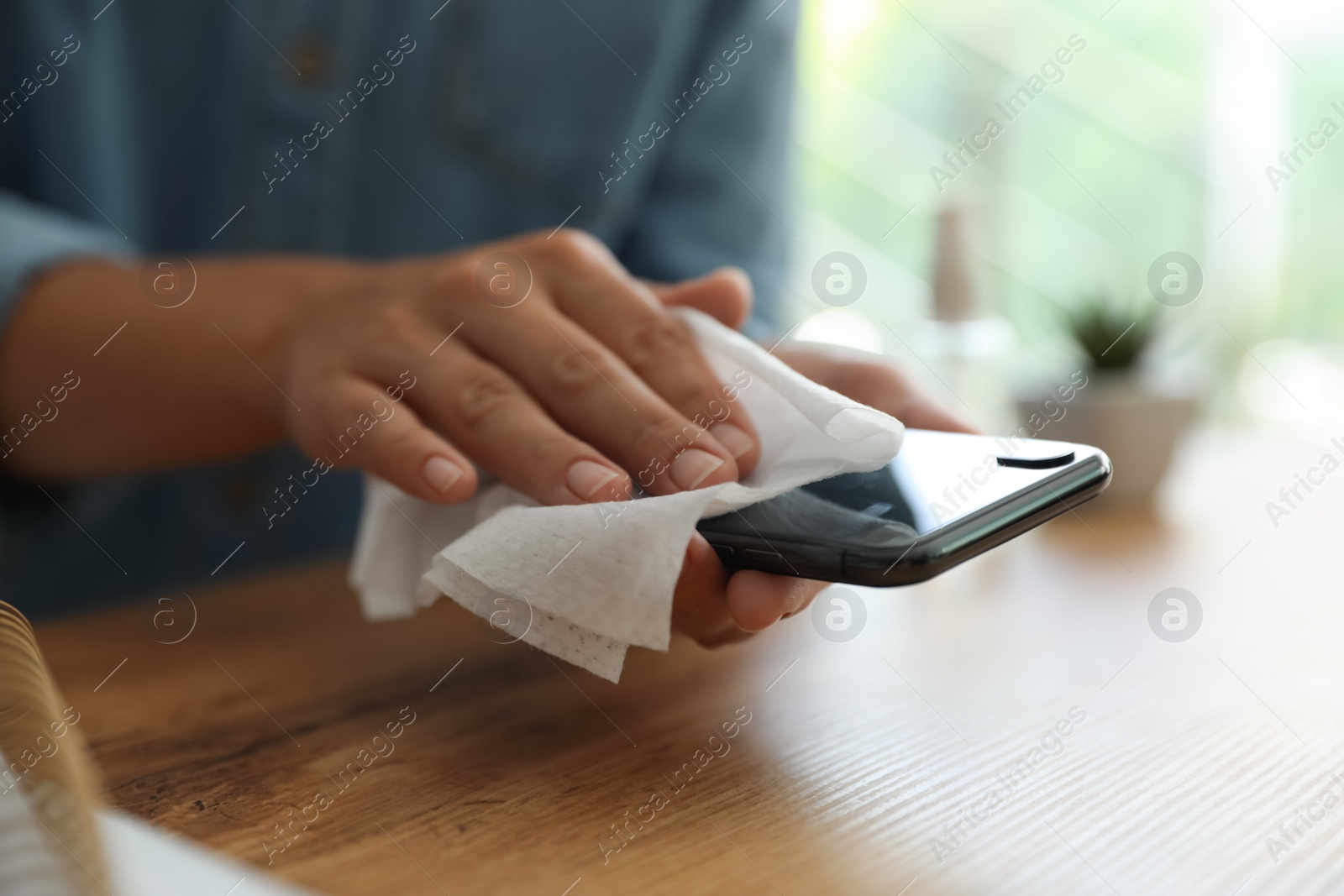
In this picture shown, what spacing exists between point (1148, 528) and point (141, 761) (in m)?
0.56

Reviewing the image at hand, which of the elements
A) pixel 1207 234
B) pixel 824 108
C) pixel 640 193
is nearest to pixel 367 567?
pixel 640 193

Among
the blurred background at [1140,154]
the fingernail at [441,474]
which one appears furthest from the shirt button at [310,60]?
the blurred background at [1140,154]

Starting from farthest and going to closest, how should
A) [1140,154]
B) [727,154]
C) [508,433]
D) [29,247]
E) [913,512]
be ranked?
1. [1140,154]
2. [727,154]
3. [29,247]
4. [508,433]
5. [913,512]

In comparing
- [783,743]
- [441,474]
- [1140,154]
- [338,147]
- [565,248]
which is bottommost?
[783,743]

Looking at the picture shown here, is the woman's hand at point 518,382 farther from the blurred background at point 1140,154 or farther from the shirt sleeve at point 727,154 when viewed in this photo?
the blurred background at point 1140,154

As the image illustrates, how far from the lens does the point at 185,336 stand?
528mm

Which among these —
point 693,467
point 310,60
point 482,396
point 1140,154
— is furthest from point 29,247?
point 1140,154

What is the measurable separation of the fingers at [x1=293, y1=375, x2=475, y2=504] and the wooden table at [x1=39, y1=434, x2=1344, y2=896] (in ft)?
0.26

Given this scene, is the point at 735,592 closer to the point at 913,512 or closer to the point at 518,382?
the point at 913,512

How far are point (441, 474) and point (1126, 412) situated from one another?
19.3 inches

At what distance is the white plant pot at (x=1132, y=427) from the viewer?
68cm

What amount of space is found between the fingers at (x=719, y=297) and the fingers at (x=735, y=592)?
0.58 ft

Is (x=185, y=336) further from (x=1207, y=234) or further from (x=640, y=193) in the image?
(x=1207, y=234)

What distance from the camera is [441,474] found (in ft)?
1.27
